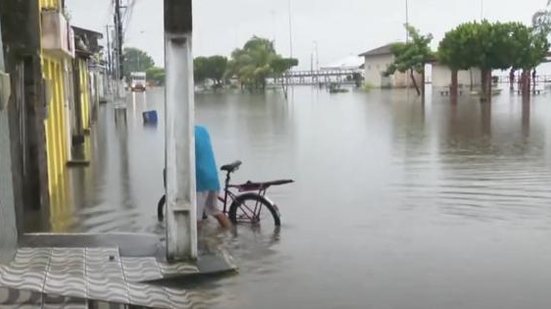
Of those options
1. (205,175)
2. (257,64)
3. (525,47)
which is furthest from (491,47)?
(205,175)

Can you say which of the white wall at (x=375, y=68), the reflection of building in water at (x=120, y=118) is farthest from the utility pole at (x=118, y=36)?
the white wall at (x=375, y=68)

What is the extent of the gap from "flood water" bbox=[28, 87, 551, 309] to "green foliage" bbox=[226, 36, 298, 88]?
7786 cm

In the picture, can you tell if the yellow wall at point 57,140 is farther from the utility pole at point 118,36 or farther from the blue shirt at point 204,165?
the utility pole at point 118,36

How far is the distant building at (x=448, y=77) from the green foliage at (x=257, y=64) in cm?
2094

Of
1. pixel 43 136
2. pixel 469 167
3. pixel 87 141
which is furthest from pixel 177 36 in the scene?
pixel 87 141

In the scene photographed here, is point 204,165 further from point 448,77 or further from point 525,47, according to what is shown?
point 448,77

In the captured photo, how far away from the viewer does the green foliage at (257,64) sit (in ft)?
328

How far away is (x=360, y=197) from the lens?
12414 millimetres

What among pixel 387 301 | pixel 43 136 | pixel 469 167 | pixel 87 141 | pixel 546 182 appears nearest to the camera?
pixel 387 301

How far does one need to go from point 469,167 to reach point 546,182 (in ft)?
7.95

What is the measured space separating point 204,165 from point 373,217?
8.59ft

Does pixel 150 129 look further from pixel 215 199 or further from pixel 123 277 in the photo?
pixel 123 277

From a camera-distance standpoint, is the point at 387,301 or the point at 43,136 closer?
the point at 387,301

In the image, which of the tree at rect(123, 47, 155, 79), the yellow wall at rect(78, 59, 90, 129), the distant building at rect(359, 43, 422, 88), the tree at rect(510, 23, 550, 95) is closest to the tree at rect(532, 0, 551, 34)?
the tree at rect(510, 23, 550, 95)
